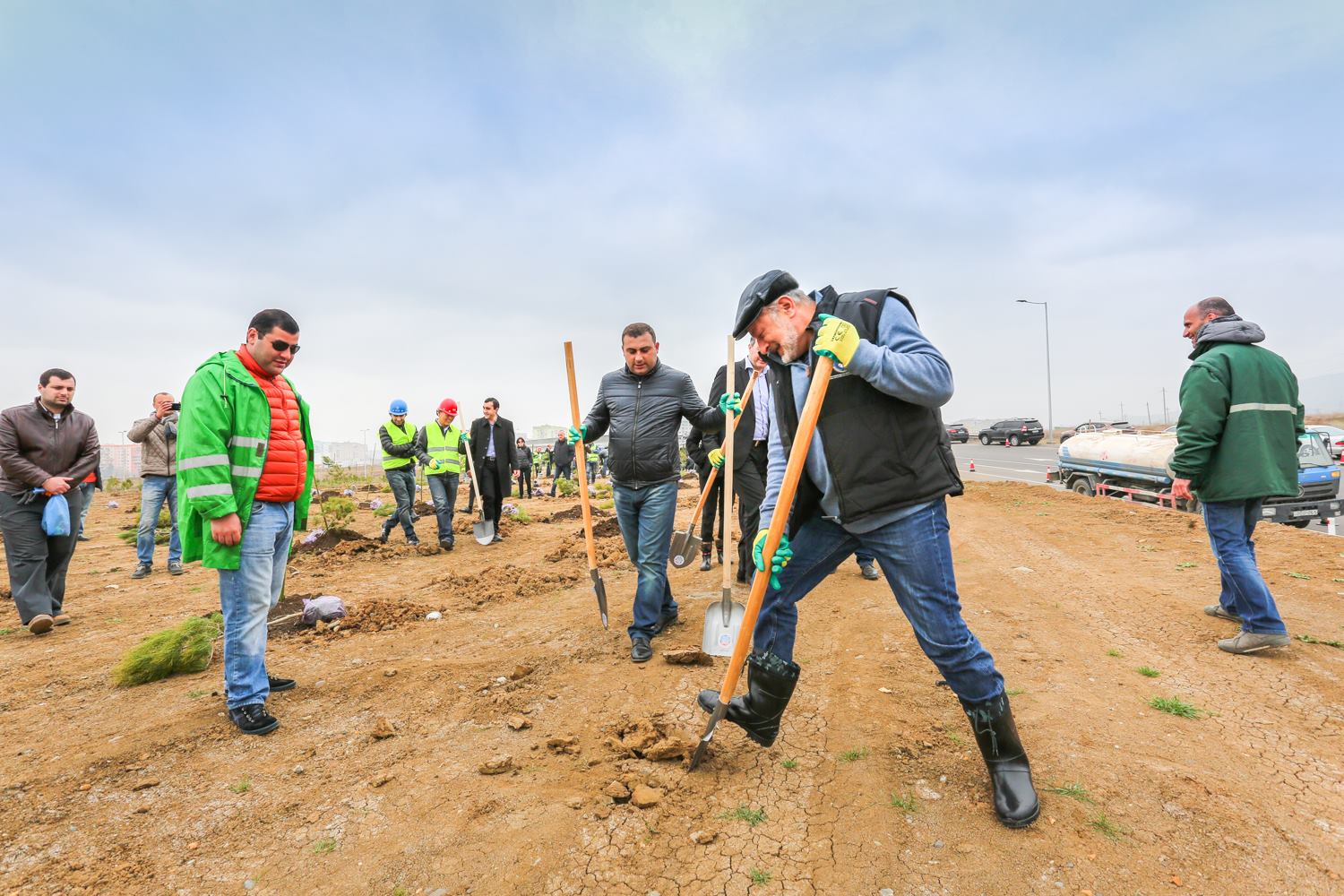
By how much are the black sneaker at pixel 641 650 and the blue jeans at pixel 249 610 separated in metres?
1.99

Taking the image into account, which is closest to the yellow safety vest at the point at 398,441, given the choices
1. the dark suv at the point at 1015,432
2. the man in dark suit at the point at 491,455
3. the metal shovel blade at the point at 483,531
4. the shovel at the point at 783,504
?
the man in dark suit at the point at 491,455

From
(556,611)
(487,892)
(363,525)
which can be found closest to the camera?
(487,892)

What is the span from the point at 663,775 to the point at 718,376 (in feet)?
11.9

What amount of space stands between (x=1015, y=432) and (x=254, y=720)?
4182cm

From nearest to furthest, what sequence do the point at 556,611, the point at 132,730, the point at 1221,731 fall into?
the point at 1221,731
the point at 132,730
the point at 556,611

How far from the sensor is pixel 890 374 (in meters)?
2.00

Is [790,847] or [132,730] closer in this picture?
[790,847]

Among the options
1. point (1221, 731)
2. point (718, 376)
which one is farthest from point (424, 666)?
point (1221, 731)

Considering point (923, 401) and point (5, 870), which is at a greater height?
point (923, 401)

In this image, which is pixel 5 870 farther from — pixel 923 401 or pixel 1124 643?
pixel 1124 643

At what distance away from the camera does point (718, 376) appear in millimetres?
5590

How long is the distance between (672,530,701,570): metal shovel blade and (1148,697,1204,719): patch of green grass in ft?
10.3

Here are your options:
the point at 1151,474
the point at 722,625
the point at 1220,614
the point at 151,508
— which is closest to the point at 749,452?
the point at 722,625

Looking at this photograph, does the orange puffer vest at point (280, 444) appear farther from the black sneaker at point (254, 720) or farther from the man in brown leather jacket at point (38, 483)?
the man in brown leather jacket at point (38, 483)
